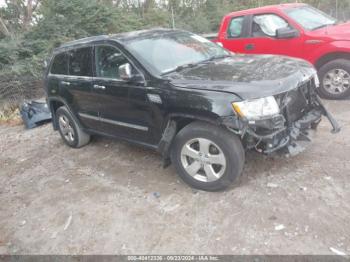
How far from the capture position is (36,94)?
31.3 ft

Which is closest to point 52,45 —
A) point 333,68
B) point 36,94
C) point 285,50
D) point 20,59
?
point 20,59

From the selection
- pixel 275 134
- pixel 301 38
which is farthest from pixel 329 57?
pixel 275 134

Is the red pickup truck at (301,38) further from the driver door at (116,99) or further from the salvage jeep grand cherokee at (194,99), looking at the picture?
the driver door at (116,99)

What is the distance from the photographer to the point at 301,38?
5.83 m

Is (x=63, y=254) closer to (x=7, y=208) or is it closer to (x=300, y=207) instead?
(x=7, y=208)

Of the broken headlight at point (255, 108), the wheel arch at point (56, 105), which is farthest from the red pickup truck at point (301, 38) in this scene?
the wheel arch at point (56, 105)

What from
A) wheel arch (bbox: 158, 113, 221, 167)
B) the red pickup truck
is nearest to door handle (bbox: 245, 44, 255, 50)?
the red pickup truck

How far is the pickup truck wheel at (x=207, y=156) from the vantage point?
3.29m

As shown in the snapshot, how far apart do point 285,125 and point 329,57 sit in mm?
3105

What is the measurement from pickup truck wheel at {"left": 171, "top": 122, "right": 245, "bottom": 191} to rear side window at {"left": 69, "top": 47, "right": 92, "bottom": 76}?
1.87 m

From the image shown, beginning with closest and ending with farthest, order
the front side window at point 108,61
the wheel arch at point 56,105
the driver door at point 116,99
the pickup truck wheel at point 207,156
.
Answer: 1. the pickup truck wheel at point 207,156
2. the driver door at point 116,99
3. the front side window at point 108,61
4. the wheel arch at point 56,105

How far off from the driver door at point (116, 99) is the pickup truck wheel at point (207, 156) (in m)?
0.61

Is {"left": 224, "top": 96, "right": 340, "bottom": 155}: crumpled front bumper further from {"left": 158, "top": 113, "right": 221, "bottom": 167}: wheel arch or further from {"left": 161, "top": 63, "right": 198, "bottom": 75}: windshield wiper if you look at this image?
{"left": 161, "top": 63, "right": 198, "bottom": 75}: windshield wiper

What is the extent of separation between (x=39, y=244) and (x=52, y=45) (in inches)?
348
